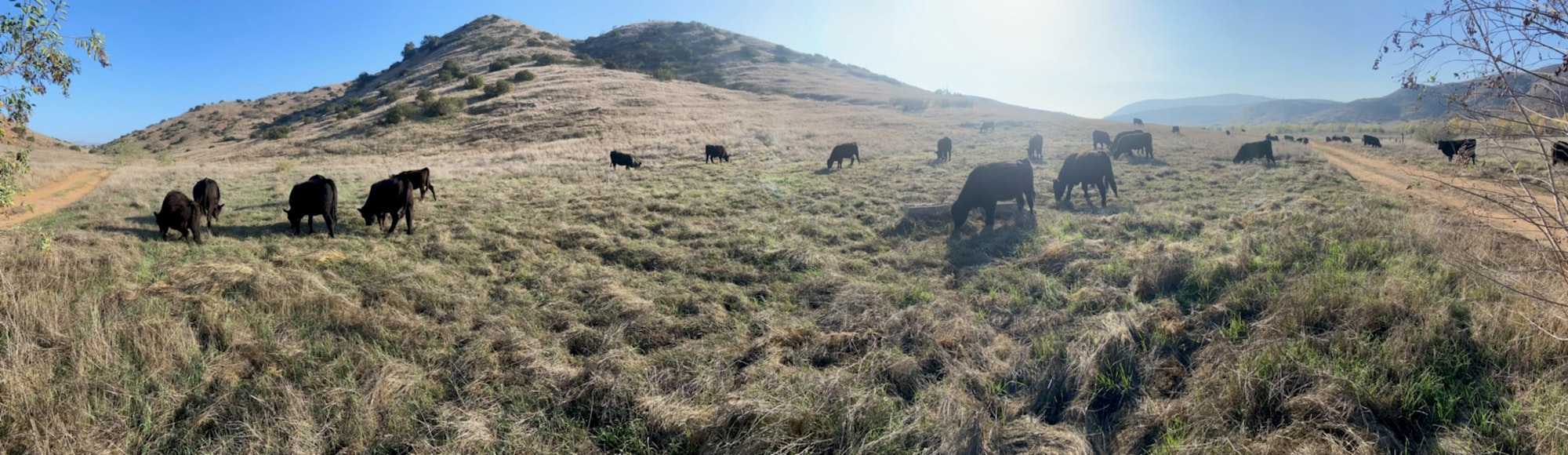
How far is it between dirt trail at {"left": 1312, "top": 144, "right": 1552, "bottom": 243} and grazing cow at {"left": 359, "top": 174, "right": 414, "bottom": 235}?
15181 mm

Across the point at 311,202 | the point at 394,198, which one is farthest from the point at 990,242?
the point at 311,202

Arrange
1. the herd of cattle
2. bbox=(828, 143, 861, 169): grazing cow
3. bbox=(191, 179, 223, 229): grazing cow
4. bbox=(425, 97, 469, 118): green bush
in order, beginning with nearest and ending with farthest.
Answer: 1. the herd of cattle
2. bbox=(191, 179, 223, 229): grazing cow
3. bbox=(828, 143, 861, 169): grazing cow
4. bbox=(425, 97, 469, 118): green bush

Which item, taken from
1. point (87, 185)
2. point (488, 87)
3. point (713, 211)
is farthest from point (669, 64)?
point (713, 211)

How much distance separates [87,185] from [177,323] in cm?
2341

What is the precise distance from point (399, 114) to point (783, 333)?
4682 cm

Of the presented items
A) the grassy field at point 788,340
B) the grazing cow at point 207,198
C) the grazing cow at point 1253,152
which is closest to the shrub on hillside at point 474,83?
the grazing cow at point 207,198

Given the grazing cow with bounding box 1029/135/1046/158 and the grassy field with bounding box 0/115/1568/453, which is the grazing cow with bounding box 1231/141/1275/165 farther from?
the grassy field with bounding box 0/115/1568/453

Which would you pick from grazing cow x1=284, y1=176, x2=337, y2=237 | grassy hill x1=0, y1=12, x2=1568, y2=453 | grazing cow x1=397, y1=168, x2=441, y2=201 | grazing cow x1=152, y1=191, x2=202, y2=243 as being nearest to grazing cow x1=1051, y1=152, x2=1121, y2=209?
grassy hill x1=0, y1=12, x2=1568, y2=453

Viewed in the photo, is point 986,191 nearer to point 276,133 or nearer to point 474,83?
point 276,133

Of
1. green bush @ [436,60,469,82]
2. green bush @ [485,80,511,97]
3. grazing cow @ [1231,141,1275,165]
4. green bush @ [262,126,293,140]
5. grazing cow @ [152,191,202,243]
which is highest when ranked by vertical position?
green bush @ [436,60,469,82]

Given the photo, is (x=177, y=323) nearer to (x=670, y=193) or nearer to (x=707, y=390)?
(x=707, y=390)

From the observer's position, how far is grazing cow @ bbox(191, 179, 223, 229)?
38.7 ft

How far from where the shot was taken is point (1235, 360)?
4848mm

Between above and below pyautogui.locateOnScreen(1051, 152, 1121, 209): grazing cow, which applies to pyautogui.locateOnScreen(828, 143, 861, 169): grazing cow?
above
